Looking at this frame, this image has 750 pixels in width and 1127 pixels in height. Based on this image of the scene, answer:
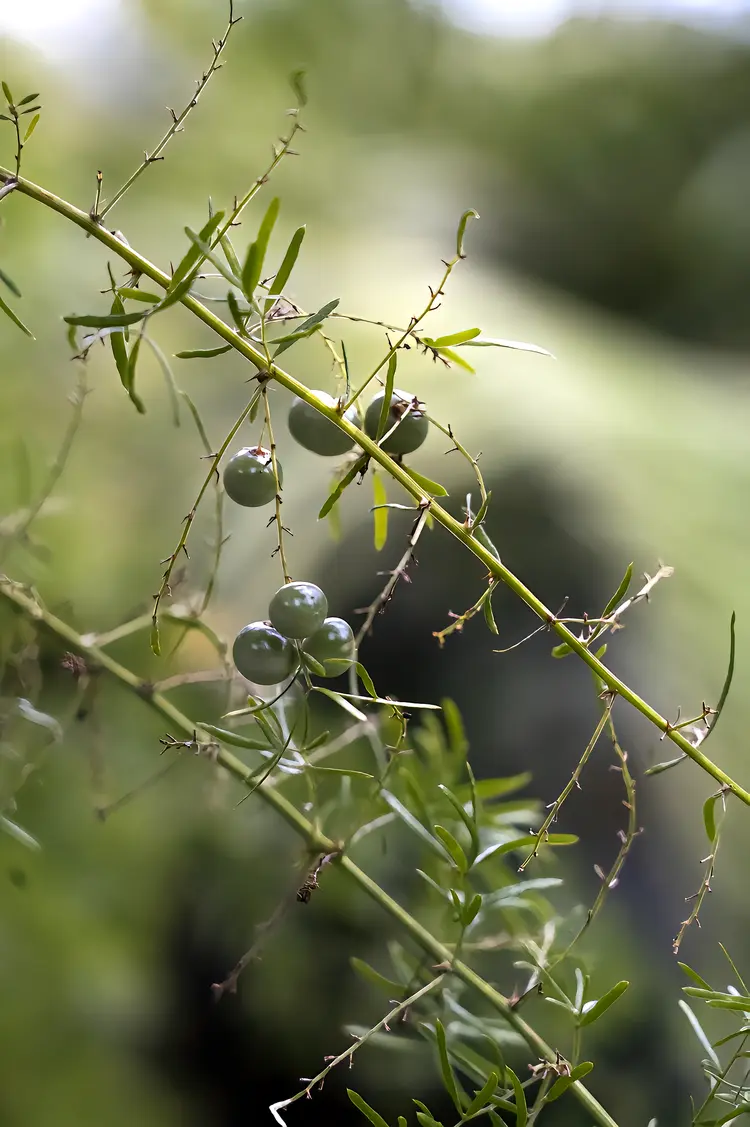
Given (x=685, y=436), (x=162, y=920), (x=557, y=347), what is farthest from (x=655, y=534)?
(x=162, y=920)

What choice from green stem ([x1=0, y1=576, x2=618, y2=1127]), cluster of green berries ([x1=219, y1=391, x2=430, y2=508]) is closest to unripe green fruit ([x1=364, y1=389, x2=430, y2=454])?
cluster of green berries ([x1=219, y1=391, x2=430, y2=508])

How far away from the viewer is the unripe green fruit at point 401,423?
0.21 metres

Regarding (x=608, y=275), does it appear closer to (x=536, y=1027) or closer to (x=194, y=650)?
(x=194, y=650)

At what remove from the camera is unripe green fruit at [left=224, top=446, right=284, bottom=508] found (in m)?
0.19

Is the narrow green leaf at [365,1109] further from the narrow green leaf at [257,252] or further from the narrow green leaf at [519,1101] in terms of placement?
the narrow green leaf at [257,252]

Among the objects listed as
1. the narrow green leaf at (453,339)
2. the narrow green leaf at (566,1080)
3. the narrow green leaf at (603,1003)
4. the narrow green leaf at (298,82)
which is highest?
the narrow green leaf at (298,82)

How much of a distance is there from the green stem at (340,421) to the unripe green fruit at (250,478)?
0.02 metres

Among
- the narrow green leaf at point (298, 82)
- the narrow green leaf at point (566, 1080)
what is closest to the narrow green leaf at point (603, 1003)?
the narrow green leaf at point (566, 1080)

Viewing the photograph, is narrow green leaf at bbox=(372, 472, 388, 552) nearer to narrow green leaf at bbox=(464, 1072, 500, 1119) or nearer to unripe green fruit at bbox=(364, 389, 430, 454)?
unripe green fruit at bbox=(364, 389, 430, 454)

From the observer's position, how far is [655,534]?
26.5 inches

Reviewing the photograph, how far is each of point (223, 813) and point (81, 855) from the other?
10 cm

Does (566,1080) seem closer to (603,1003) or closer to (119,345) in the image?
(603,1003)

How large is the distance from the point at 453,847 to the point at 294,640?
8cm

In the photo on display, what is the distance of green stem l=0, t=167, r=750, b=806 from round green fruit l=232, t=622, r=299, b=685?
5 cm
